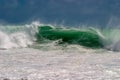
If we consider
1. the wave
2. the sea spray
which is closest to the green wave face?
the wave

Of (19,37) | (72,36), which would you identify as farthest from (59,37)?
(19,37)

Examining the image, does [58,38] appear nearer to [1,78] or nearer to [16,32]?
[16,32]

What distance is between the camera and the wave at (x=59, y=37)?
15678 millimetres

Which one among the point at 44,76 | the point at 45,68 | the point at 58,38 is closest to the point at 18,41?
the point at 58,38

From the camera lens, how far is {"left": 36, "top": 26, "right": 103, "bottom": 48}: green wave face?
16.8 meters

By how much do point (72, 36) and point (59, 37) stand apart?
0.74 m

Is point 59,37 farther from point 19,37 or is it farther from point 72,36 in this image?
point 19,37

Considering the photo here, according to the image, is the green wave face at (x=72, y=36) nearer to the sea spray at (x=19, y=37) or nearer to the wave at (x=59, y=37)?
the wave at (x=59, y=37)

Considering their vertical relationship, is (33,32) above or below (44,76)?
above

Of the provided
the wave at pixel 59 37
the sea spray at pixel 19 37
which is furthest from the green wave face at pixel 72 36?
the sea spray at pixel 19 37

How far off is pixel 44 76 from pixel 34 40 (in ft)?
32.9

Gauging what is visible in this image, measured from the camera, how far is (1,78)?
7023 millimetres

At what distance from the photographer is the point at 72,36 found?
18562 mm

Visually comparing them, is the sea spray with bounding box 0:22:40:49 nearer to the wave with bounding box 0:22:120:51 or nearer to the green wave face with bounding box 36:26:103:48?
the wave with bounding box 0:22:120:51
